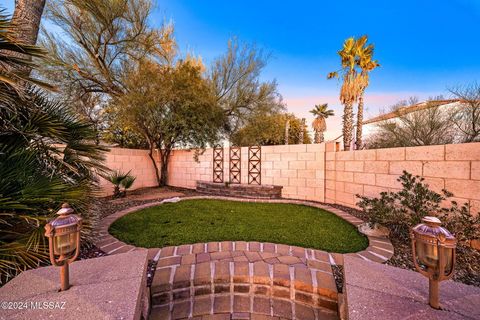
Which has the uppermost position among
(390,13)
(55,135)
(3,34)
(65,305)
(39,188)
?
(390,13)

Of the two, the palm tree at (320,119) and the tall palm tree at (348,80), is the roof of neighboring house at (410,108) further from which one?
the palm tree at (320,119)

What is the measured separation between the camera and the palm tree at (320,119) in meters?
16.9

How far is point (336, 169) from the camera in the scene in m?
5.04

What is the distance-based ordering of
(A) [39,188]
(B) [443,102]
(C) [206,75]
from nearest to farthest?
1. (A) [39,188]
2. (B) [443,102]
3. (C) [206,75]

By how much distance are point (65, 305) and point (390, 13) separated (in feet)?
29.1

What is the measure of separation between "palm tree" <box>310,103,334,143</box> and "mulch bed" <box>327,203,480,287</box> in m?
15.1

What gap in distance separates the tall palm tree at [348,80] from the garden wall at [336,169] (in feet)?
17.7

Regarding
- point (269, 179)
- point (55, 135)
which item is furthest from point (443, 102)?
point (55, 135)

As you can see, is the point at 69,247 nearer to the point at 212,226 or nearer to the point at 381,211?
the point at 212,226

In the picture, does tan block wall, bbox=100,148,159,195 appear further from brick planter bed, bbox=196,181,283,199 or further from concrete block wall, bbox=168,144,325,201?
brick planter bed, bbox=196,181,283,199

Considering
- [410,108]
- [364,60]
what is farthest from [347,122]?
[364,60]

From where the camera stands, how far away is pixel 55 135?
244cm

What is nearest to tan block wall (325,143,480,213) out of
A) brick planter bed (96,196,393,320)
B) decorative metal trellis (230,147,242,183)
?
brick planter bed (96,196,393,320)

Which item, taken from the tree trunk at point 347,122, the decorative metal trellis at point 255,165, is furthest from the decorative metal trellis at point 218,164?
the tree trunk at point 347,122
